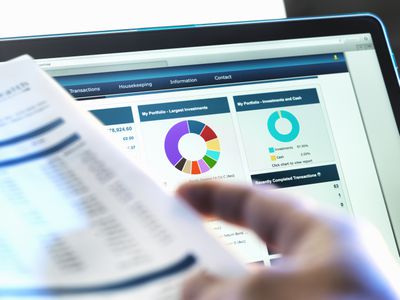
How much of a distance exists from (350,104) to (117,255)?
0.40 meters

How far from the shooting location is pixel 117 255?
0.27 metres

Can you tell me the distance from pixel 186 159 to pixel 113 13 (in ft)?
1.29

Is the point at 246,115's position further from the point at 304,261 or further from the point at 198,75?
the point at 304,261

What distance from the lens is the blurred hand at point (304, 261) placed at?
0.71 ft

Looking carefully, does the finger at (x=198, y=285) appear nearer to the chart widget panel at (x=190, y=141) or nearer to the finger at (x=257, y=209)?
the finger at (x=257, y=209)

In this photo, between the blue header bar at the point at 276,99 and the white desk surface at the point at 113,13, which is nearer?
the blue header bar at the point at 276,99

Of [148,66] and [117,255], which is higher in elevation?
[148,66]

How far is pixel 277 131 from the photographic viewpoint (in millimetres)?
552

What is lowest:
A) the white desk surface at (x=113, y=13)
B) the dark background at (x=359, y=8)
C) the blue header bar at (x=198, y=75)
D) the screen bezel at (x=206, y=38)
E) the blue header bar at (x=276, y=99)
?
the blue header bar at (x=276, y=99)

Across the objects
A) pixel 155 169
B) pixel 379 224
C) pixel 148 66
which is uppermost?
pixel 148 66

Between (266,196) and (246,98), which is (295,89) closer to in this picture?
(246,98)

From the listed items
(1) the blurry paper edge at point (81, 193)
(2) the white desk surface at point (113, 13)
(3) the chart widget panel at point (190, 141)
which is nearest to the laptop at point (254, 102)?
(3) the chart widget panel at point (190, 141)

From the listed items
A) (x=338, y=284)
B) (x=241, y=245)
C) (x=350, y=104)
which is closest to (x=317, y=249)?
(x=338, y=284)

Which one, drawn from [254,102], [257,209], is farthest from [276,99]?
[257,209]
